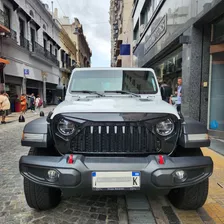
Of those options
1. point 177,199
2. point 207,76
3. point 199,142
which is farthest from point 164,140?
point 207,76

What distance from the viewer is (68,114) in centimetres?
241

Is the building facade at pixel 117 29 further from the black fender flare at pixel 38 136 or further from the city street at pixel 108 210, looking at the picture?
the black fender flare at pixel 38 136

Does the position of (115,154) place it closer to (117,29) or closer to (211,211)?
(211,211)

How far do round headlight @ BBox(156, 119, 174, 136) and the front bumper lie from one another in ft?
0.91

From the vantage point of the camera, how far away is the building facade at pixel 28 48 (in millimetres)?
16672

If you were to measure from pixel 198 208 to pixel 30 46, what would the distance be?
21412 mm

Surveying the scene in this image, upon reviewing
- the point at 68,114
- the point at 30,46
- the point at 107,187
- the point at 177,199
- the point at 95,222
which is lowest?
the point at 95,222

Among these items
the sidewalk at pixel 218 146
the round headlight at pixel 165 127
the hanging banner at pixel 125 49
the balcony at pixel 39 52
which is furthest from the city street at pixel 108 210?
the hanging banner at pixel 125 49

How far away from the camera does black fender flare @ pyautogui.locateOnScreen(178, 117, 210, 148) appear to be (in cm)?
244

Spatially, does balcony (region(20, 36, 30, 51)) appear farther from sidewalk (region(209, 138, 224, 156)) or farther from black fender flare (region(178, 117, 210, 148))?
black fender flare (region(178, 117, 210, 148))

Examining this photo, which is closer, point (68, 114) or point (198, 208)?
point (68, 114)

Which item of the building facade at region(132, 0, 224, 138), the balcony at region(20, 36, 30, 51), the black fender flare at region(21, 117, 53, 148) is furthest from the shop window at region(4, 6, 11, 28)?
the black fender flare at region(21, 117, 53, 148)

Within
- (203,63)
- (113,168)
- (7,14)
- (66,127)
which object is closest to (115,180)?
(113,168)

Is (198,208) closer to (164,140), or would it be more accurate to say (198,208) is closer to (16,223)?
(164,140)
